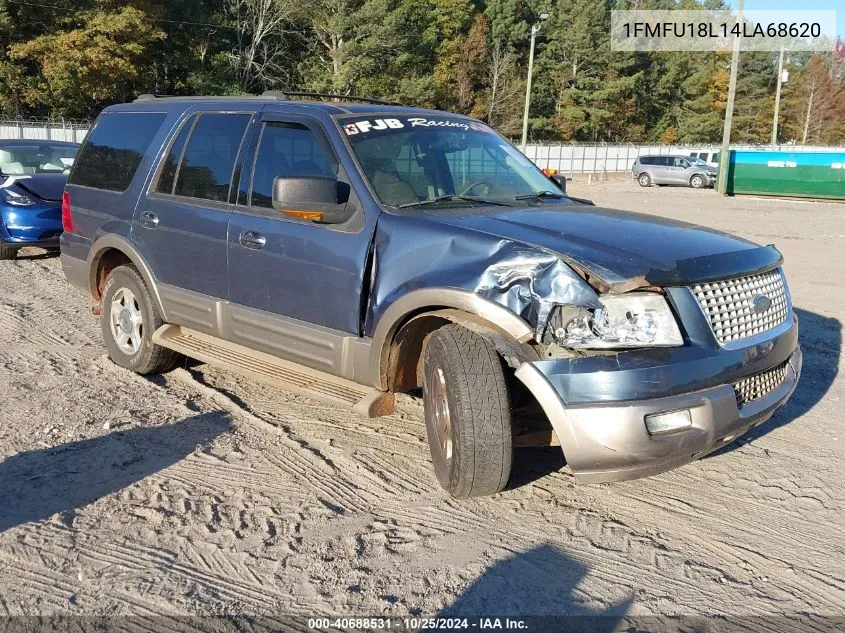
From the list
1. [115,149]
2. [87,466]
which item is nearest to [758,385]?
[87,466]

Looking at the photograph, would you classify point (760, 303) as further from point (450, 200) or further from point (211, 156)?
point (211, 156)

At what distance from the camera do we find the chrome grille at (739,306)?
368cm

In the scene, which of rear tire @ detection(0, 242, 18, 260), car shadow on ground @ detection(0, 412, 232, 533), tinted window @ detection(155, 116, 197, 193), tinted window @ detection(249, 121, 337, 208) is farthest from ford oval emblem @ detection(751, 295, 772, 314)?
rear tire @ detection(0, 242, 18, 260)

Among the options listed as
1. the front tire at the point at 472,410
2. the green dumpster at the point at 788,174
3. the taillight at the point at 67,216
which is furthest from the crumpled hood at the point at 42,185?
the green dumpster at the point at 788,174

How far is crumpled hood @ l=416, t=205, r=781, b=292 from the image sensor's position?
11.6 feet

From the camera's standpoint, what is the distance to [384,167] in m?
4.56

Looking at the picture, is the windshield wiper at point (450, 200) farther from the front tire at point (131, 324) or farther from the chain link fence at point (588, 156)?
the chain link fence at point (588, 156)

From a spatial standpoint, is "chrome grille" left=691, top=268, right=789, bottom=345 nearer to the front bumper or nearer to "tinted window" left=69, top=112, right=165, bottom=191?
the front bumper

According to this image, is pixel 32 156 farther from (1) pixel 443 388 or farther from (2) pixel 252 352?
(1) pixel 443 388

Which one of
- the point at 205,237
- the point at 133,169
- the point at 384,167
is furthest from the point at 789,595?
the point at 133,169

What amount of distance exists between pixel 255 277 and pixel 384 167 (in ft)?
3.33

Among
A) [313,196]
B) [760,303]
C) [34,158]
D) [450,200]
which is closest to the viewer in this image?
[760,303]

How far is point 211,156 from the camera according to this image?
5289 mm

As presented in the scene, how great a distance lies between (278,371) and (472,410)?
5.24 ft
